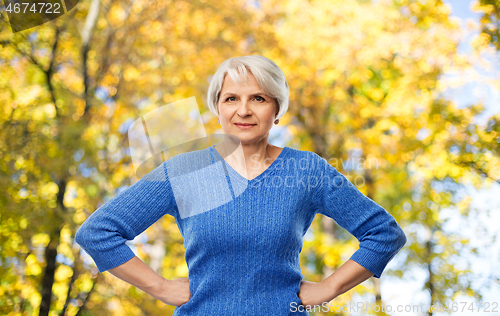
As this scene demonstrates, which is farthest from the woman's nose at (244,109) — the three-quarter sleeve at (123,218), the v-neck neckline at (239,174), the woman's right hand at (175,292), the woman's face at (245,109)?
the woman's right hand at (175,292)

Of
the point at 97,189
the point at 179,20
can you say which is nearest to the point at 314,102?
the point at 179,20

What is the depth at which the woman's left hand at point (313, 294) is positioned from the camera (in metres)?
1.10

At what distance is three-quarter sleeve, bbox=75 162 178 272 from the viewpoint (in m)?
1.05

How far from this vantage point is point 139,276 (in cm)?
110

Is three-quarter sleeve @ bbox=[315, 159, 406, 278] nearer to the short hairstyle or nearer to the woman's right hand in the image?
the short hairstyle

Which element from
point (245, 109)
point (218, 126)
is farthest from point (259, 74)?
point (218, 126)

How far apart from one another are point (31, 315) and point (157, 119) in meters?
2.35

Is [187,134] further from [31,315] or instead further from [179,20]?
[179,20]

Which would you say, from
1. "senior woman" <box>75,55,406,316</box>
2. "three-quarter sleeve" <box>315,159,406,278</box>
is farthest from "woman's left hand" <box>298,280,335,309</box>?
"three-quarter sleeve" <box>315,159,406,278</box>

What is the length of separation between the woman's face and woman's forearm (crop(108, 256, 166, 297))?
1.49 ft

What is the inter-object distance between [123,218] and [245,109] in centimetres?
45

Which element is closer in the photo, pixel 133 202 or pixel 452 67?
pixel 133 202

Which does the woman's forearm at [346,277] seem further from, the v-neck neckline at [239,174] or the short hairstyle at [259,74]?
the short hairstyle at [259,74]

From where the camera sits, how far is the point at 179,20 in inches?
159
